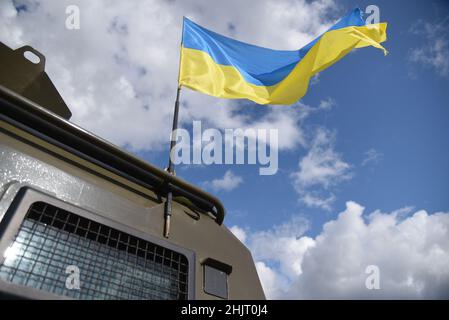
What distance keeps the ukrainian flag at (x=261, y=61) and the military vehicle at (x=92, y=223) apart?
7.88 feet

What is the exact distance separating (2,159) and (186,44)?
409cm

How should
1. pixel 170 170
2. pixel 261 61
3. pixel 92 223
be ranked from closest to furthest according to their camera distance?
pixel 92 223, pixel 170 170, pixel 261 61

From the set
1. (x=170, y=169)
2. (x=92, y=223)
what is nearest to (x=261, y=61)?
(x=170, y=169)

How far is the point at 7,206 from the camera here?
7.11ft

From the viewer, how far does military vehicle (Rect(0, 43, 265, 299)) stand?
220 centimetres

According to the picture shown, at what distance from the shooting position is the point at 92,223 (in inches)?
100

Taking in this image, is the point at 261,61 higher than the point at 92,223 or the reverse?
higher

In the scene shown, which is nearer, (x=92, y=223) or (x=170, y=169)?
(x=92, y=223)

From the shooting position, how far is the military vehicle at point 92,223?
2.20 metres

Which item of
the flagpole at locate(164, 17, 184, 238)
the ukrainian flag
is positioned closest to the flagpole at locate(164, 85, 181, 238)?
the flagpole at locate(164, 17, 184, 238)

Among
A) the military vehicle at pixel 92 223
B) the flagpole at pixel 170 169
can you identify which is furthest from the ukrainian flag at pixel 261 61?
the military vehicle at pixel 92 223

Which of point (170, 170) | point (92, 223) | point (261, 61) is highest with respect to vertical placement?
point (261, 61)

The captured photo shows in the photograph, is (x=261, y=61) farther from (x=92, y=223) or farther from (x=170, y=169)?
(x=92, y=223)

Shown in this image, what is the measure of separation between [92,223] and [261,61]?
5.03 m
